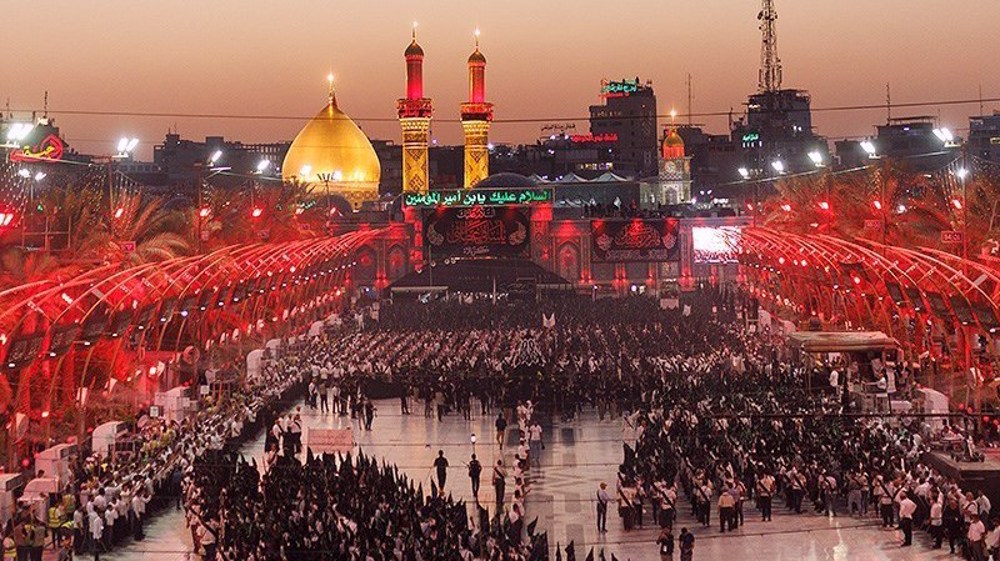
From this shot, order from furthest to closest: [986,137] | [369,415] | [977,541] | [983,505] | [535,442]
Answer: [986,137]
[369,415]
[535,442]
[983,505]
[977,541]

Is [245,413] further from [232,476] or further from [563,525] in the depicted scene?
[563,525]

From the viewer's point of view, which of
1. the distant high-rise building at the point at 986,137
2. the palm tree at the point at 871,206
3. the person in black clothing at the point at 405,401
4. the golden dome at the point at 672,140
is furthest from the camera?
the golden dome at the point at 672,140

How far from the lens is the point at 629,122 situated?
15325cm

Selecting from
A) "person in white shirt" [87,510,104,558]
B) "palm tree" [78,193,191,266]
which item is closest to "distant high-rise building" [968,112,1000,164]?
"palm tree" [78,193,191,266]

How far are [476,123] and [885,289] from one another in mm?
55656

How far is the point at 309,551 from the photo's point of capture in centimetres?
2134

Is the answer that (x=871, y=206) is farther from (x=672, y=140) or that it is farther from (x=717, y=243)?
(x=672, y=140)

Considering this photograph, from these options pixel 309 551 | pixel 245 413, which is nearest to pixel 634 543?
pixel 309 551

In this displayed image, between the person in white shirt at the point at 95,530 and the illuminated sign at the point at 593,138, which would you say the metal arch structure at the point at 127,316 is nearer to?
the person in white shirt at the point at 95,530

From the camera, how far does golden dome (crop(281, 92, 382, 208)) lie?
9694cm

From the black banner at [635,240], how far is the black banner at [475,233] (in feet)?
12.5

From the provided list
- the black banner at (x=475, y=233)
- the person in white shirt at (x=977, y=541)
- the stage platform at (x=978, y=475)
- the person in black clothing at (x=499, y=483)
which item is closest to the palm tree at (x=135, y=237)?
the person in black clothing at (x=499, y=483)

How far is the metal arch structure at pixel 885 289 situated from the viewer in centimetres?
3572

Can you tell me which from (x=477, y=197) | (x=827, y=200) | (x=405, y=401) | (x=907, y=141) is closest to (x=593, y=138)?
(x=907, y=141)
